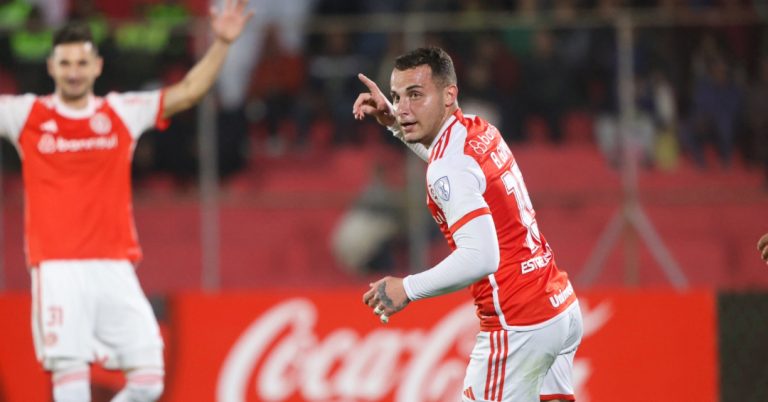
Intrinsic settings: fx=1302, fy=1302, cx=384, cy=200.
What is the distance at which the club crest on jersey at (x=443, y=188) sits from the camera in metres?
5.11

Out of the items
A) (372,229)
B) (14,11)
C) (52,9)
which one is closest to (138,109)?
(372,229)

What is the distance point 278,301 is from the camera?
886cm

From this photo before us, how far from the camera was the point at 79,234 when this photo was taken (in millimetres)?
6898

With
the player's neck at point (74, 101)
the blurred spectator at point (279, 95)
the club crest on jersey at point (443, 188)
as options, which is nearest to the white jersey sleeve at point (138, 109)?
the player's neck at point (74, 101)

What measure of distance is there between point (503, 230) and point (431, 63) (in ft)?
2.47

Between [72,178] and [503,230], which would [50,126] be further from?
[503,230]

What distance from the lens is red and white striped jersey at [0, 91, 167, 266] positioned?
22.7ft

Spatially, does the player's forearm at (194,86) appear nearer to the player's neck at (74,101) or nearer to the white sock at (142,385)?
the player's neck at (74,101)

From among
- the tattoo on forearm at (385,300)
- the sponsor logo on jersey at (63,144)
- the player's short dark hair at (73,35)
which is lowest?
the tattoo on forearm at (385,300)

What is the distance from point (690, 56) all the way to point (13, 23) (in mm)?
5631

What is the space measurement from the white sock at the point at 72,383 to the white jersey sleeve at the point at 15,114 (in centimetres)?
128

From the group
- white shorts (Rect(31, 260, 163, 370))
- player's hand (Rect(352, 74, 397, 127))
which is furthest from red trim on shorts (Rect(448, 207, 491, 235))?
white shorts (Rect(31, 260, 163, 370))

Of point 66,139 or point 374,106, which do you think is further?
point 66,139

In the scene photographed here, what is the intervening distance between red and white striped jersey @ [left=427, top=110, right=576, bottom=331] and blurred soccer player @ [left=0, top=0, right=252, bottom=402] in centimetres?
222
